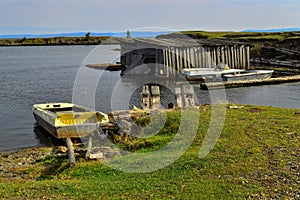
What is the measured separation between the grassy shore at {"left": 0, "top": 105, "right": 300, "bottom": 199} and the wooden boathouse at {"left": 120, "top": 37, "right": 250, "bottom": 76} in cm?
2591

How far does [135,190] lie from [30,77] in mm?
45981

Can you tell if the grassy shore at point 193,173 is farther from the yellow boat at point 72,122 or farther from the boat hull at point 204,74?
the boat hull at point 204,74

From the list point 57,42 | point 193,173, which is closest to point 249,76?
point 193,173

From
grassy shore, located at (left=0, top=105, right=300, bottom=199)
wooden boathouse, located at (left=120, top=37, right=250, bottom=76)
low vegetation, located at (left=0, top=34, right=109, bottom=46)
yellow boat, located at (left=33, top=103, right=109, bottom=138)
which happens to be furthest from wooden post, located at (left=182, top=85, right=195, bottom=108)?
low vegetation, located at (left=0, top=34, right=109, bottom=46)

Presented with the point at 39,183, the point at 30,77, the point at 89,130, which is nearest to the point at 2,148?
the point at 89,130

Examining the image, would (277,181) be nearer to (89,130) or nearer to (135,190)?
(135,190)

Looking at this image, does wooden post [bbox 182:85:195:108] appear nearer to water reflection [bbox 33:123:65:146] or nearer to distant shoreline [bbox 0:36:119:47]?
water reflection [bbox 33:123:65:146]

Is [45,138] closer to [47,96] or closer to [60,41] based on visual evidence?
[47,96]

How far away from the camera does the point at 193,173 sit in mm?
12445

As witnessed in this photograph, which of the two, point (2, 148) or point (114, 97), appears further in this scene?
point (114, 97)

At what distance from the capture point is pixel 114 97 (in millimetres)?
35500

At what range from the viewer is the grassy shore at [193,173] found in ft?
36.6

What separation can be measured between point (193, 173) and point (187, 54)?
32.4 metres

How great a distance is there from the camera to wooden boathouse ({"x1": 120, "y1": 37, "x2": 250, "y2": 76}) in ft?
142
